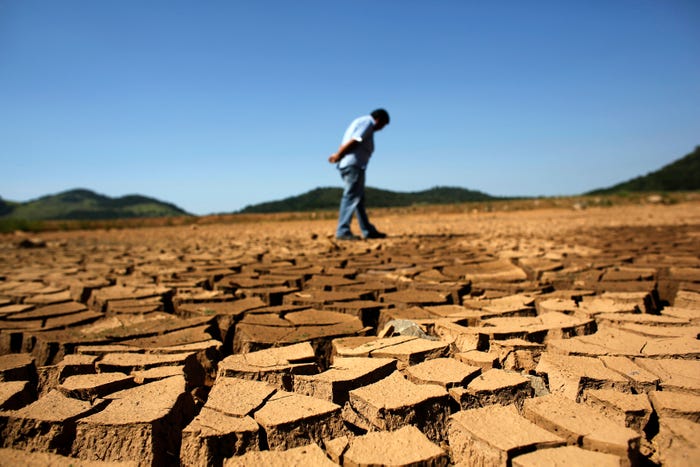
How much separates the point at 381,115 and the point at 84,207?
6683 cm

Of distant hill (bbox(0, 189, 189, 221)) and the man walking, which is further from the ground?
distant hill (bbox(0, 189, 189, 221))

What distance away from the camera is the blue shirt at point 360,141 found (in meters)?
6.11

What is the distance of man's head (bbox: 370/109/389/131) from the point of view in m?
6.13

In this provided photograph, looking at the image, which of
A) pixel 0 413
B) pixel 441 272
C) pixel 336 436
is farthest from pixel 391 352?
pixel 441 272

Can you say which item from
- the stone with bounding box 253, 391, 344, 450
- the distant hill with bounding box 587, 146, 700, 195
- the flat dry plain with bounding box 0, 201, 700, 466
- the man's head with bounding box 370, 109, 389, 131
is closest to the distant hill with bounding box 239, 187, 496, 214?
the man's head with bounding box 370, 109, 389, 131

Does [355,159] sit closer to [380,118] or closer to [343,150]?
[343,150]

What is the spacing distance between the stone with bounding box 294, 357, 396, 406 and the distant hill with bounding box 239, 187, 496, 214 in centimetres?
597

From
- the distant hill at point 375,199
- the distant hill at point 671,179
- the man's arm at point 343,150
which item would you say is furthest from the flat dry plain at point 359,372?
the distant hill at point 671,179

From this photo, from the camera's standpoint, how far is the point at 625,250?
4.62 m

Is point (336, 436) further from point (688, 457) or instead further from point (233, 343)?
point (233, 343)

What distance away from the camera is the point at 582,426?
1.20 meters

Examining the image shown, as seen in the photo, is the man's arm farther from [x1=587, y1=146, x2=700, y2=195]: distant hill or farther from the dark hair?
[x1=587, y1=146, x2=700, y2=195]: distant hill

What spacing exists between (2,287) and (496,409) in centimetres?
371

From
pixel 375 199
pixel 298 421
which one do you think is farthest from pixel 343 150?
pixel 298 421
